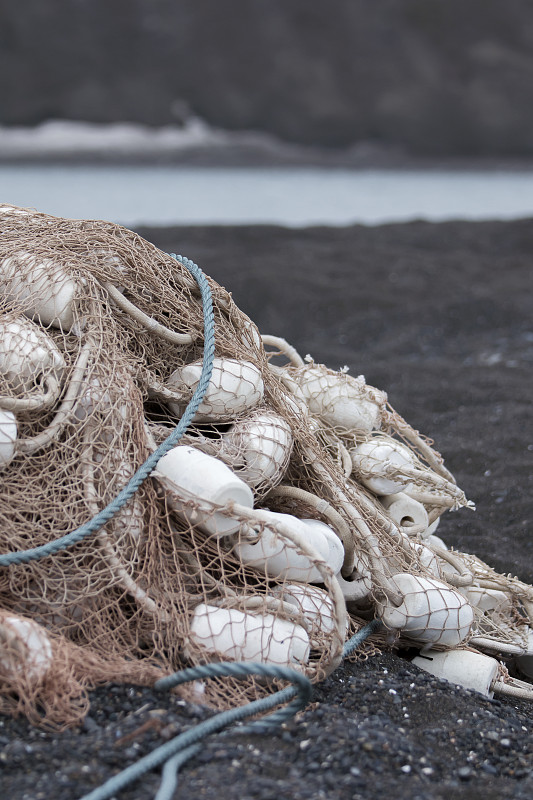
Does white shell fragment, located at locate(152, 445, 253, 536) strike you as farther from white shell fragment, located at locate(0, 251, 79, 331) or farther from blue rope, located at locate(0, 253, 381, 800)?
white shell fragment, located at locate(0, 251, 79, 331)

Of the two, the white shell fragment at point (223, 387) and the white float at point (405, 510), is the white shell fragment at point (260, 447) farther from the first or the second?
the white float at point (405, 510)

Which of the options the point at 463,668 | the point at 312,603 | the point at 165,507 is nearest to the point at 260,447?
the point at 165,507

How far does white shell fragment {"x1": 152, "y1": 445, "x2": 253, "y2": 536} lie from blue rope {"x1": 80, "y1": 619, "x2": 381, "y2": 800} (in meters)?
0.35

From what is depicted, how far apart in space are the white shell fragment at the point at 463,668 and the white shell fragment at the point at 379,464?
0.53 meters

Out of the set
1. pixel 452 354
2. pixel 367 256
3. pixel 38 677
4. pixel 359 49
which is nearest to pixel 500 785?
pixel 38 677

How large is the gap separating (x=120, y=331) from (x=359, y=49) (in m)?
10.8

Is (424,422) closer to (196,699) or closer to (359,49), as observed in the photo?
(196,699)

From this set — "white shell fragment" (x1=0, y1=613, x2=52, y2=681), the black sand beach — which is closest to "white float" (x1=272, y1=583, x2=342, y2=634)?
the black sand beach

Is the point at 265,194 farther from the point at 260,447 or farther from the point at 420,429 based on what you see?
the point at 260,447

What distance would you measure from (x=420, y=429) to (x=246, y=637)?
3127 millimetres

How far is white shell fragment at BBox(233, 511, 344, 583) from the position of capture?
203cm

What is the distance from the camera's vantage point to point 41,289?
2180mm

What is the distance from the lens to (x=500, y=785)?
1.75 metres

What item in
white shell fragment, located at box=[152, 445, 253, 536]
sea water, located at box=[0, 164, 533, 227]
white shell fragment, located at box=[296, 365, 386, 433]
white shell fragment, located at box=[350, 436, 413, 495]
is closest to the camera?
white shell fragment, located at box=[152, 445, 253, 536]
